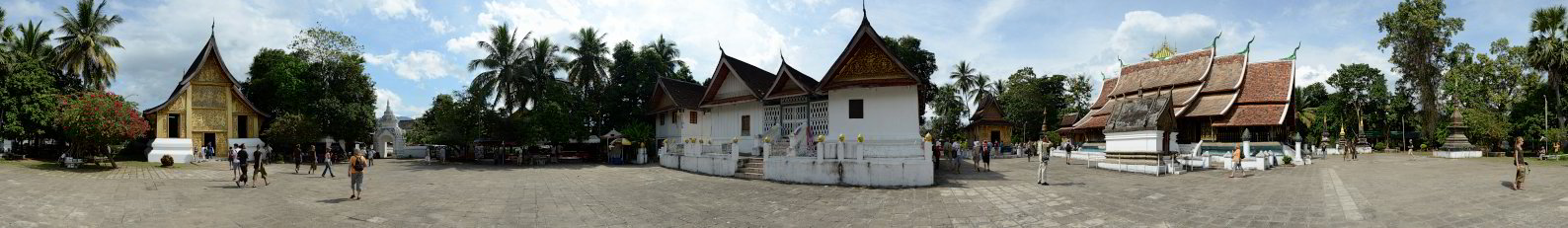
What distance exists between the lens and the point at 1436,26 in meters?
34.5

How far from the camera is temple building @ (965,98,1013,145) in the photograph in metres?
43.9

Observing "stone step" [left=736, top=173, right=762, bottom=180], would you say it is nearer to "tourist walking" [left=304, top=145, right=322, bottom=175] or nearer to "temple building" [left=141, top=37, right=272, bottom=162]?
"tourist walking" [left=304, top=145, right=322, bottom=175]

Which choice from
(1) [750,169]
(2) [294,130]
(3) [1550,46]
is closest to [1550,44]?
(3) [1550,46]

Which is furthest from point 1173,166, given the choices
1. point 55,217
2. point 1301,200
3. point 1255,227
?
point 55,217

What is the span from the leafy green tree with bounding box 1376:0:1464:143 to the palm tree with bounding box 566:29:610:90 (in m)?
40.6

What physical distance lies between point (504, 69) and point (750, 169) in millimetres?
15994

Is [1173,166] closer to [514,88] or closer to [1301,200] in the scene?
[1301,200]

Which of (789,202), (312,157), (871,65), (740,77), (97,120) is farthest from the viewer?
(740,77)

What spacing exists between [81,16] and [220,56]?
6.28m

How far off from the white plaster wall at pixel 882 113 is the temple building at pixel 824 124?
0.9 inches

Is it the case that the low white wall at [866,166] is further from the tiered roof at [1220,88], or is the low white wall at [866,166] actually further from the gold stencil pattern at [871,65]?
the tiered roof at [1220,88]

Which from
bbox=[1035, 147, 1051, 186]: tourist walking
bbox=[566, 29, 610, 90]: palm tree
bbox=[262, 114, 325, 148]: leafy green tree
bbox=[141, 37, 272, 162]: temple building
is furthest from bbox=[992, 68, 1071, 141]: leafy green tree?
bbox=[141, 37, 272, 162]: temple building

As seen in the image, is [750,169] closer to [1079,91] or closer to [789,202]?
[789,202]

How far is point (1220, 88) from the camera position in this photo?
3184cm
